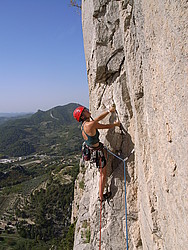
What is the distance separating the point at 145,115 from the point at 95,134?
172cm

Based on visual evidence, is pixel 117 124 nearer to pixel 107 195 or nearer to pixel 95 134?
pixel 95 134

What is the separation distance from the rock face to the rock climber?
0.22 metres

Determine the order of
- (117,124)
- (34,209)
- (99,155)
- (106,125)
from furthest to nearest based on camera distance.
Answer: (34,209), (99,155), (117,124), (106,125)

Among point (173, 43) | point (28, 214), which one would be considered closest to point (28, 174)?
point (28, 214)

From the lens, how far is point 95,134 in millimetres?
4832

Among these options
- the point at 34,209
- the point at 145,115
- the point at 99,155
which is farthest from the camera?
the point at 34,209

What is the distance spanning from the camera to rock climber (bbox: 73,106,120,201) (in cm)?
468

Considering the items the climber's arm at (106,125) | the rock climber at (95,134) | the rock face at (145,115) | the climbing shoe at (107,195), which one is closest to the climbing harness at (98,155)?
the rock climber at (95,134)

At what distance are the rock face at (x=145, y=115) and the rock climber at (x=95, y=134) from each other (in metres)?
0.22

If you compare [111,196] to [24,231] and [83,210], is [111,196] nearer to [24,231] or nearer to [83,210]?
[83,210]

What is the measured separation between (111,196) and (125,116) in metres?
2.23

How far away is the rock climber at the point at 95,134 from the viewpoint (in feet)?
15.4

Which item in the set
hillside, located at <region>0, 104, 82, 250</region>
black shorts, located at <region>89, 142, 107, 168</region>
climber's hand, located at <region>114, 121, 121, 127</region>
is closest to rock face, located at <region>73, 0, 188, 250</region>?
climber's hand, located at <region>114, 121, 121, 127</region>

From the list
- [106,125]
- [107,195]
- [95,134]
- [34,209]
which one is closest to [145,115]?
[106,125]
